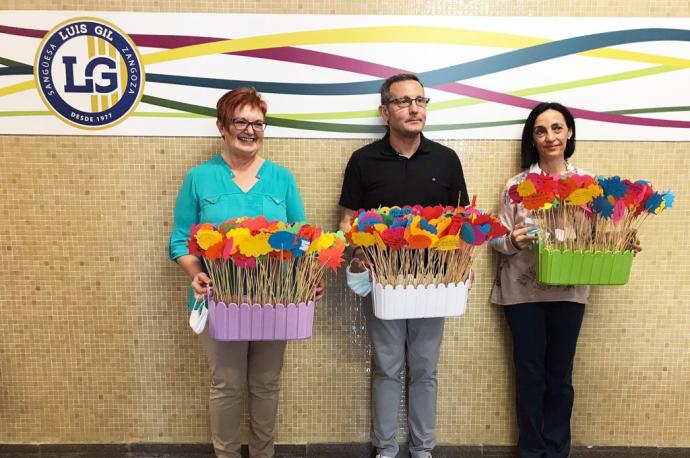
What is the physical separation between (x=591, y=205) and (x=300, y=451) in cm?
182

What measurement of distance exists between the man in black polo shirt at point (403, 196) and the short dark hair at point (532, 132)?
34cm

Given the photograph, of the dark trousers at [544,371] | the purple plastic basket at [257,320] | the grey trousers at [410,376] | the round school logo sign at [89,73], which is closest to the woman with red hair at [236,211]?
the purple plastic basket at [257,320]

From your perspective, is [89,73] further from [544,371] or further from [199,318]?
[544,371]

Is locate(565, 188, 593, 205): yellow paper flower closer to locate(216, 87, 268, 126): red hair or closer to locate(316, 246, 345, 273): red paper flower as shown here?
locate(316, 246, 345, 273): red paper flower

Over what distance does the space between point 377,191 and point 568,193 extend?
2.43 ft

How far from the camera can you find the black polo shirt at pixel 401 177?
2002mm

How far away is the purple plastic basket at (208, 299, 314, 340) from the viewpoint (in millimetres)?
1676

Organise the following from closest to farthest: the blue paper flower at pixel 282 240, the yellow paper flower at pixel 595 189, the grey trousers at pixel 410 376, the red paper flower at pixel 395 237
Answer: the blue paper flower at pixel 282 240, the red paper flower at pixel 395 237, the yellow paper flower at pixel 595 189, the grey trousers at pixel 410 376


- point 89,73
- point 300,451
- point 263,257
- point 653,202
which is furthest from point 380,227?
point 89,73

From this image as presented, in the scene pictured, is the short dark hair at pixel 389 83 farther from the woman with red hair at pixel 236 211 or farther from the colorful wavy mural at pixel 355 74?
the woman with red hair at pixel 236 211

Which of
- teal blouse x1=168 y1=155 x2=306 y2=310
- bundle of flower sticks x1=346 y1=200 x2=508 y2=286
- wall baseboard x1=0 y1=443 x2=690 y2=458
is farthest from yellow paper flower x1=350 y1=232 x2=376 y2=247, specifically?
wall baseboard x1=0 y1=443 x2=690 y2=458

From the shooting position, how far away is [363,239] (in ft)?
5.59

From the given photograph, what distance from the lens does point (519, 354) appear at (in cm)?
216

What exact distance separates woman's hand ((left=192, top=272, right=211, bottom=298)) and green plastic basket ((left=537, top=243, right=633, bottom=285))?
1285 millimetres
